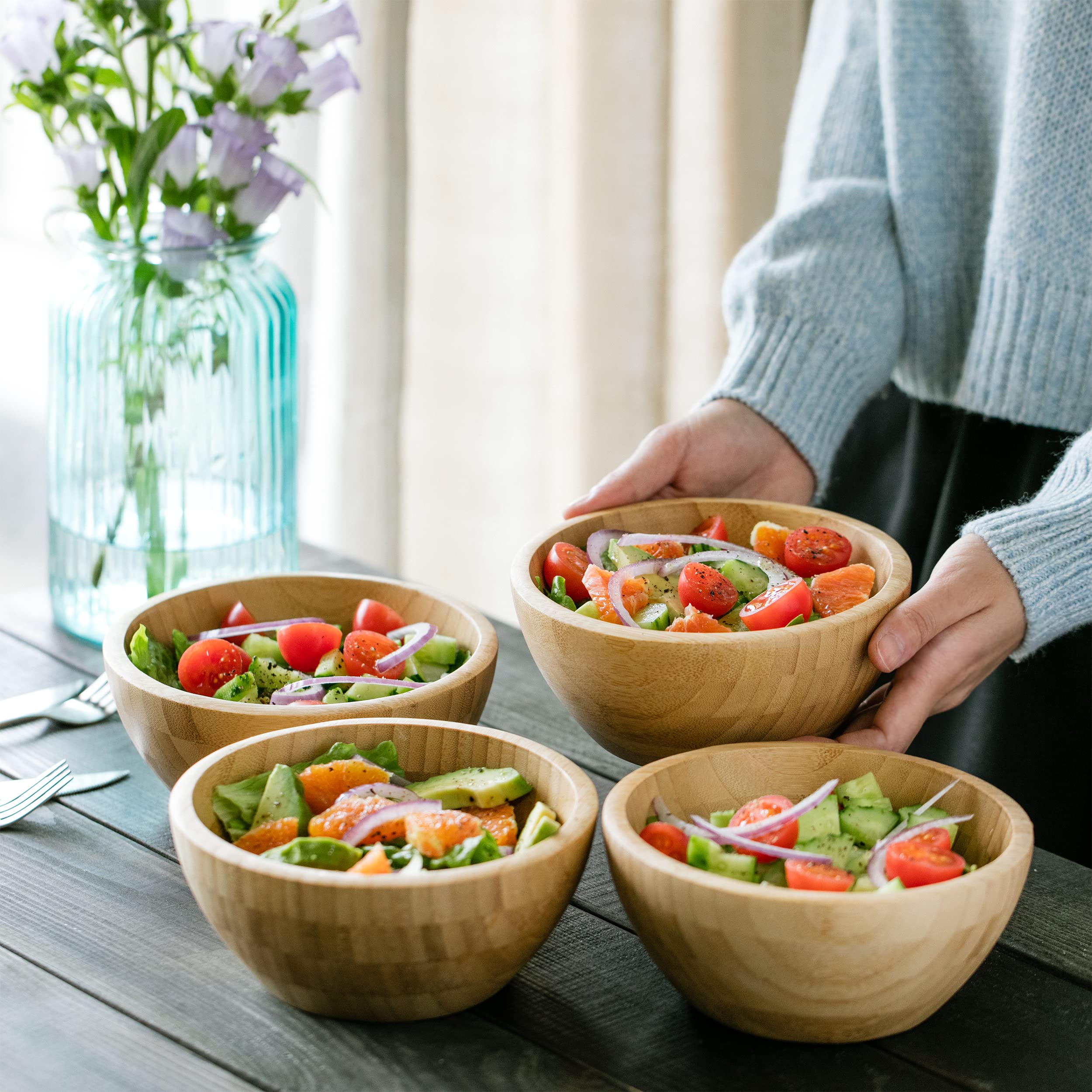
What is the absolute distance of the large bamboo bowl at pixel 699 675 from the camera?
974 mm

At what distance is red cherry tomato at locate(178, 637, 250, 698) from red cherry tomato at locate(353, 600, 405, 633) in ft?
0.43

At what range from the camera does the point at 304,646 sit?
3.67 ft

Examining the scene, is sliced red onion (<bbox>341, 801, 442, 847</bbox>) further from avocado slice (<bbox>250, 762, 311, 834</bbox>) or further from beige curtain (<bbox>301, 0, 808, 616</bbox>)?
beige curtain (<bbox>301, 0, 808, 616</bbox>)

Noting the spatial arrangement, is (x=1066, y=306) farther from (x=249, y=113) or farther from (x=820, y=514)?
(x=249, y=113)

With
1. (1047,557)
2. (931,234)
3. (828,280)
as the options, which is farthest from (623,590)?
(931,234)

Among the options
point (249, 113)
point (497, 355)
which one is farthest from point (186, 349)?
point (497, 355)

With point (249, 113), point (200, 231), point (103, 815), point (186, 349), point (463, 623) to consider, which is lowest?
point (103, 815)

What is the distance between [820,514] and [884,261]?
49 cm

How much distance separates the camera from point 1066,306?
4.69ft

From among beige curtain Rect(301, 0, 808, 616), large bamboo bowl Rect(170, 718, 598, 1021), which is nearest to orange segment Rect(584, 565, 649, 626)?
large bamboo bowl Rect(170, 718, 598, 1021)

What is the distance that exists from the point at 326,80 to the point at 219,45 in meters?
0.11

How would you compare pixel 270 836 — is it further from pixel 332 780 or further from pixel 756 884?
pixel 756 884

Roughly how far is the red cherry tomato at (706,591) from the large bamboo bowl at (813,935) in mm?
238

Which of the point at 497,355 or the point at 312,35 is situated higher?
the point at 312,35
